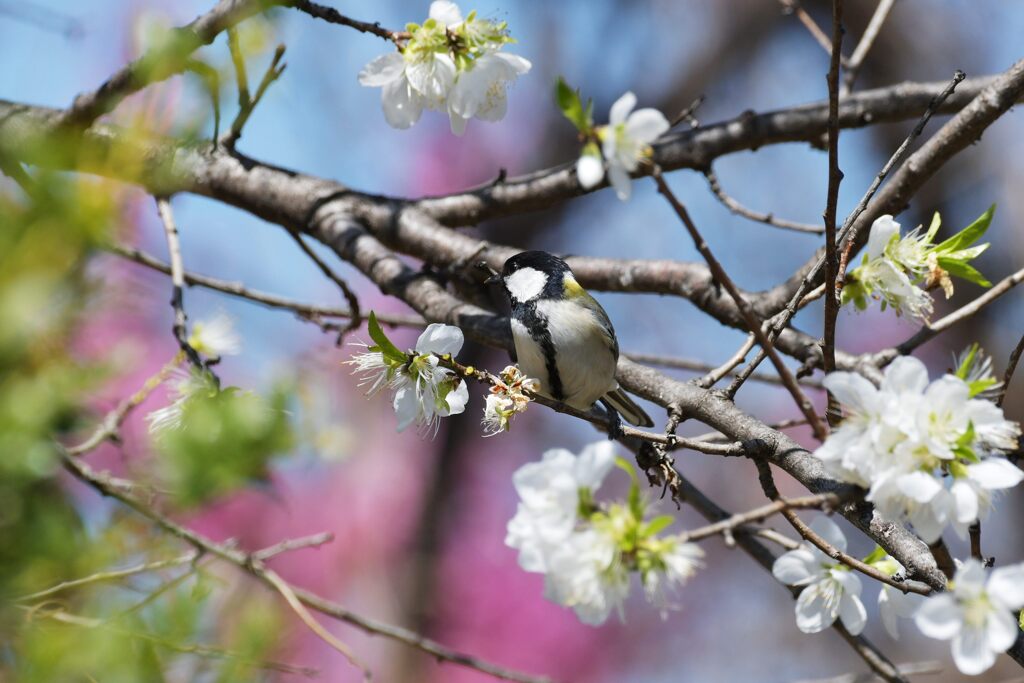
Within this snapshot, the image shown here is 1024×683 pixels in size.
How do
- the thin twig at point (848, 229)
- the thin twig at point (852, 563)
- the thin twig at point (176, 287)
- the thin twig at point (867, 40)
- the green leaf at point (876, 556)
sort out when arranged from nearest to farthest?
the thin twig at point (852, 563) → the thin twig at point (848, 229) → the green leaf at point (876, 556) → the thin twig at point (176, 287) → the thin twig at point (867, 40)

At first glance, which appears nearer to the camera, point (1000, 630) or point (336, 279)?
point (1000, 630)

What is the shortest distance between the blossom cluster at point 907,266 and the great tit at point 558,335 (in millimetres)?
611

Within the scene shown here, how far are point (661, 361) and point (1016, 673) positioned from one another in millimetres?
2886

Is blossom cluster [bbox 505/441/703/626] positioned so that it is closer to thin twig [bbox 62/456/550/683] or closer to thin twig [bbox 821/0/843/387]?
thin twig [bbox 821/0/843/387]

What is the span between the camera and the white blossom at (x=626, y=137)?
833 millimetres

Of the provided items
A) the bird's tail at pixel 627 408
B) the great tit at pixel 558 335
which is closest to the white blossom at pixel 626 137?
the great tit at pixel 558 335

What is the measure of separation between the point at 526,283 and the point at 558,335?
16cm

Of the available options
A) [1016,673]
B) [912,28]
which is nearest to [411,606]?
[1016,673]

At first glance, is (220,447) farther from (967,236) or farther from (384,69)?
(967,236)

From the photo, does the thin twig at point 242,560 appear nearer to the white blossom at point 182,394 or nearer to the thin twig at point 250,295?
the white blossom at point 182,394

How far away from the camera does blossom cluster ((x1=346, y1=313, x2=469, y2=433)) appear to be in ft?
3.65

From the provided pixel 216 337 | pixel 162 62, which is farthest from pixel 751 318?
pixel 216 337

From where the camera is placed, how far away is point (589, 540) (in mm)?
818

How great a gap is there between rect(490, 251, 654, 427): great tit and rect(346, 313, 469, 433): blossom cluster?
0.57 meters
